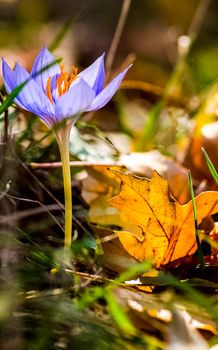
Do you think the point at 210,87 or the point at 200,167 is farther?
the point at 210,87

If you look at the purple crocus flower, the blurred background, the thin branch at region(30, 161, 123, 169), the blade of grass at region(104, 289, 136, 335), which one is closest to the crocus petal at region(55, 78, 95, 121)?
the purple crocus flower

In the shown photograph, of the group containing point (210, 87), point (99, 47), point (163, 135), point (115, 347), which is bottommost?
point (115, 347)

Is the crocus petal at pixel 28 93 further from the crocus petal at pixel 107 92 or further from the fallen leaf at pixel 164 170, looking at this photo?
the fallen leaf at pixel 164 170

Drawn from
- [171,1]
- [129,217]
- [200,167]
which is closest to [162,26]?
[171,1]

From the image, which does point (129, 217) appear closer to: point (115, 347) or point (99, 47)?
point (115, 347)

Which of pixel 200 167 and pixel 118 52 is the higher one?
pixel 118 52

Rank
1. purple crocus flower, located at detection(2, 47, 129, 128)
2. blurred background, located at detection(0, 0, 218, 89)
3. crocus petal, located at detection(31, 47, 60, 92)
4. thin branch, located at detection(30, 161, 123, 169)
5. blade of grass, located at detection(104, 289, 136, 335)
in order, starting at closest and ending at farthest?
blade of grass, located at detection(104, 289, 136, 335), purple crocus flower, located at detection(2, 47, 129, 128), crocus petal, located at detection(31, 47, 60, 92), thin branch, located at detection(30, 161, 123, 169), blurred background, located at detection(0, 0, 218, 89)

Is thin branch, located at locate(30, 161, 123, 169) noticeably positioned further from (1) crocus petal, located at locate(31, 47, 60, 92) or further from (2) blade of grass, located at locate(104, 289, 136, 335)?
(2) blade of grass, located at locate(104, 289, 136, 335)
